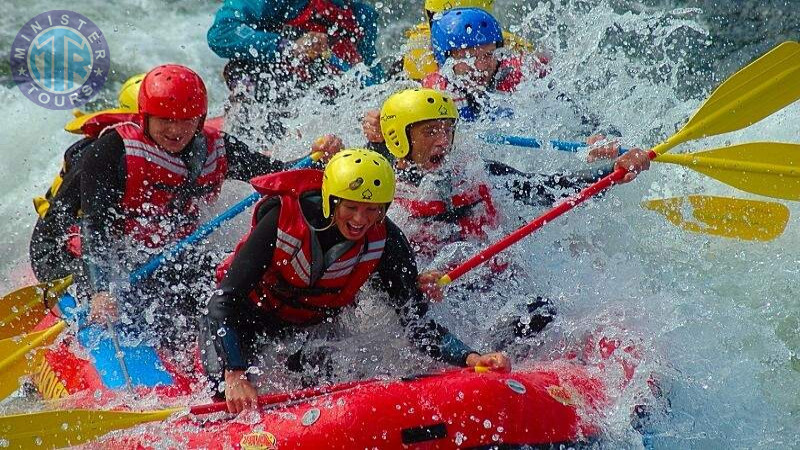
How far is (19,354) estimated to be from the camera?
405 cm

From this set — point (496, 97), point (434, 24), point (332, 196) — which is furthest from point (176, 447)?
point (434, 24)

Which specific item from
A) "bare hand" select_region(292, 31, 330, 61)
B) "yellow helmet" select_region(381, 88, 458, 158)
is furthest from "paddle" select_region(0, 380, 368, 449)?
"bare hand" select_region(292, 31, 330, 61)

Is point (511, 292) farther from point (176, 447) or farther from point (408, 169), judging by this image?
point (176, 447)

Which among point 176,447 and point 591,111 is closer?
point 176,447

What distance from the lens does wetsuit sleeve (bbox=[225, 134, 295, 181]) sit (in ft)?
15.5

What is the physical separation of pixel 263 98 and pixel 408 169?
6.81 ft

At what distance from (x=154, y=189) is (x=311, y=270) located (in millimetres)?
1169

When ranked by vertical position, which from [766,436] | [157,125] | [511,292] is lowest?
[766,436]

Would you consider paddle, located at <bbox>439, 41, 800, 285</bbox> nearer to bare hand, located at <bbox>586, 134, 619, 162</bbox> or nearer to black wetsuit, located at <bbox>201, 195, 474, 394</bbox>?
bare hand, located at <bbox>586, 134, 619, 162</bbox>

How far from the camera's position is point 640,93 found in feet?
23.0

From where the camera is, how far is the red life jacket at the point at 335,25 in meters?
6.42

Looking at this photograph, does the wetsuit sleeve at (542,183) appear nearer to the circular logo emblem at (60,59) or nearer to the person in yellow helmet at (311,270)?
the person in yellow helmet at (311,270)

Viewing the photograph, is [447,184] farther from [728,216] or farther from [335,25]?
[335,25]

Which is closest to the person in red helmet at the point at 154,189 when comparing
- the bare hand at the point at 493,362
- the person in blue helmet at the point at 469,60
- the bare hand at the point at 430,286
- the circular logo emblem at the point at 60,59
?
the bare hand at the point at 430,286
